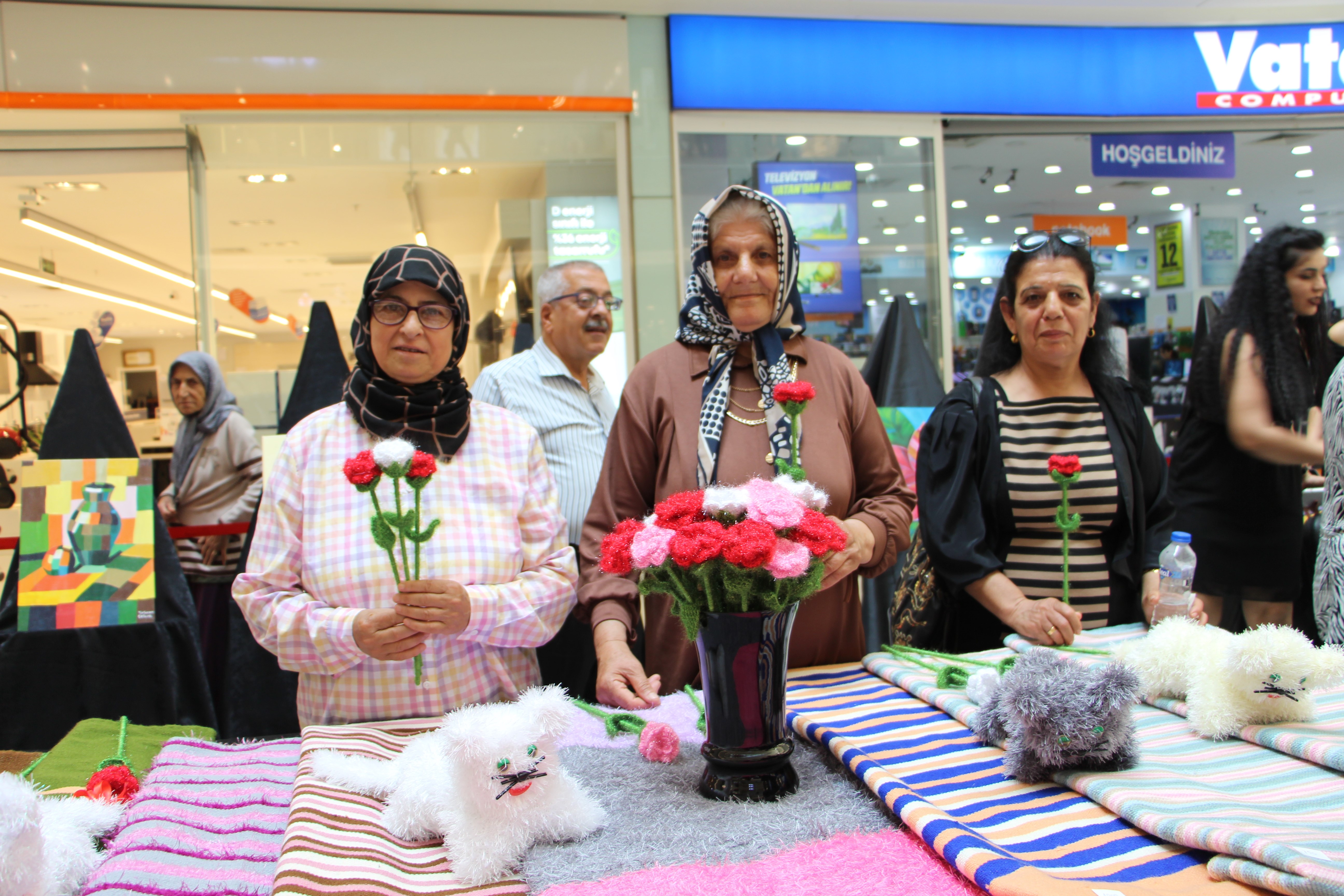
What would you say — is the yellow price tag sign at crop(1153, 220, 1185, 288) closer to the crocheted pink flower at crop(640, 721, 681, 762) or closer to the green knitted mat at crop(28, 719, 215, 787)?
the crocheted pink flower at crop(640, 721, 681, 762)

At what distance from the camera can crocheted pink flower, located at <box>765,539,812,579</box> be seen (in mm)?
1038

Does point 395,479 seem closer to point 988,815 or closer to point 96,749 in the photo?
point 96,749

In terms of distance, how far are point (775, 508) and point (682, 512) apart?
124mm

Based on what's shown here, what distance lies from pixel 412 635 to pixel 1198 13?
6649 mm

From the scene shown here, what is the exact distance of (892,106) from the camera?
5.56 m

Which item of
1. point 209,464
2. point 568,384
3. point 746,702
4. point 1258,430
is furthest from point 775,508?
point 209,464

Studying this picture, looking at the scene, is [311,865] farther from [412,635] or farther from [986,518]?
[986,518]

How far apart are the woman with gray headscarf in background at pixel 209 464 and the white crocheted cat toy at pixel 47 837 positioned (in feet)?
9.65

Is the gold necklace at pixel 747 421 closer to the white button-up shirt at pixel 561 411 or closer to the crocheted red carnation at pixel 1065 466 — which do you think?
the crocheted red carnation at pixel 1065 466

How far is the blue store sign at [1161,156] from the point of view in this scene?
616 centimetres

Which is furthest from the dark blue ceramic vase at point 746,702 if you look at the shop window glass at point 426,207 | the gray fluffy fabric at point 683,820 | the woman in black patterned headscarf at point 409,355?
the shop window glass at point 426,207

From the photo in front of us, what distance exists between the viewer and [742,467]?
1705 mm

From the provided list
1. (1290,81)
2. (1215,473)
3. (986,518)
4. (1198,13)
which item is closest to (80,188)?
(986,518)

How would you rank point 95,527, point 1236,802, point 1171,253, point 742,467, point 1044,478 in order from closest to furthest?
point 1236,802 < point 742,467 < point 1044,478 < point 95,527 < point 1171,253
